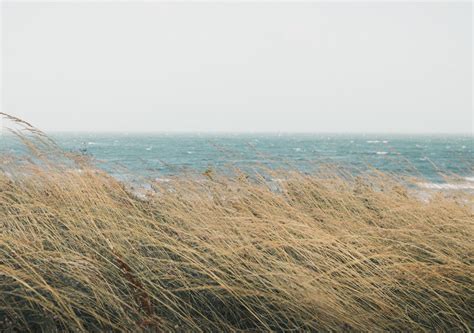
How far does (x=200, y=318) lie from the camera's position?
8.68 feet

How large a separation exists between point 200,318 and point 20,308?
0.99m

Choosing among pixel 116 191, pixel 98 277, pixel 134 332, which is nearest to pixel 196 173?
pixel 116 191

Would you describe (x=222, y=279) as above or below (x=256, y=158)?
above

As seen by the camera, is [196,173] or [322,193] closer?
[322,193]

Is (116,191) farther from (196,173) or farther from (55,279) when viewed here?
(55,279)

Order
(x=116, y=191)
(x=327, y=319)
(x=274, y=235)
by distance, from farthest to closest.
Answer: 1. (x=116, y=191)
2. (x=274, y=235)
3. (x=327, y=319)

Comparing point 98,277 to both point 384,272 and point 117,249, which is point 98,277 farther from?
point 384,272

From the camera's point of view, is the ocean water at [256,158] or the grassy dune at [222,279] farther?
the ocean water at [256,158]

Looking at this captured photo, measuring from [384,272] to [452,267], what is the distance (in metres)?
0.47

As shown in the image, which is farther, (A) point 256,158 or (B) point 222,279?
(A) point 256,158

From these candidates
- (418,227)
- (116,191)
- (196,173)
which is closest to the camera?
(418,227)

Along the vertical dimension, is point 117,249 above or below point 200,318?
above

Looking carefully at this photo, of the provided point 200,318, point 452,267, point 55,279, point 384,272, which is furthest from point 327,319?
point 55,279

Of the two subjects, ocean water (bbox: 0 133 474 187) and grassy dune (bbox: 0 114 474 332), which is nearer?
grassy dune (bbox: 0 114 474 332)
